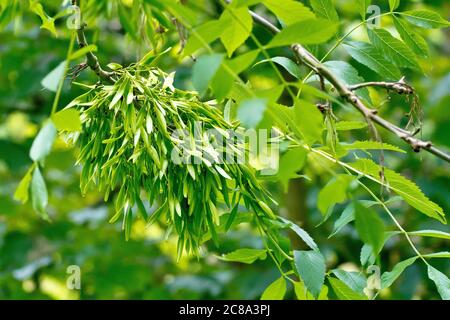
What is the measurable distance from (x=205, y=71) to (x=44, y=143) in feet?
0.62

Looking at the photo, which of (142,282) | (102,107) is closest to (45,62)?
(142,282)

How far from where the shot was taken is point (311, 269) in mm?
1059

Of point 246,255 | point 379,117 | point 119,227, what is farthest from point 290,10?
point 119,227

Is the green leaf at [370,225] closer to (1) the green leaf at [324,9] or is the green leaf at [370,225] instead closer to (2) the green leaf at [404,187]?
(2) the green leaf at [404,187]

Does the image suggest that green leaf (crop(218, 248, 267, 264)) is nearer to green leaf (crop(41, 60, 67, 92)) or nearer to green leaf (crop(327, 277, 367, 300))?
green leaf (crop(327, 277, 367, 300))

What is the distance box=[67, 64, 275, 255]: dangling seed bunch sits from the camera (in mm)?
902

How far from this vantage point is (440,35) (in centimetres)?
404

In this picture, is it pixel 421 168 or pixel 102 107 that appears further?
pixel 421 168

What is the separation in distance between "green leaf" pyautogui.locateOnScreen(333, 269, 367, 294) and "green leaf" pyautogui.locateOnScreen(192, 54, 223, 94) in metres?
0.53

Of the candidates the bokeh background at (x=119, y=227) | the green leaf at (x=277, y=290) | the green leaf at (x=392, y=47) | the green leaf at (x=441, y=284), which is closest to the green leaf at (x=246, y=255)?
the green leaf at (x=277, y=290)

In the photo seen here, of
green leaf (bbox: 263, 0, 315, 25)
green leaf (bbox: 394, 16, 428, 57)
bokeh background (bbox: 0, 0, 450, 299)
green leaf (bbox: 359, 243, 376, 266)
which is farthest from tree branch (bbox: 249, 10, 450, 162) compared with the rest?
bokeh background (bbox: 0, 0, 450, 299)

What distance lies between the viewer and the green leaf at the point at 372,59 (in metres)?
1.12

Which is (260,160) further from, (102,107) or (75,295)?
(75,295)

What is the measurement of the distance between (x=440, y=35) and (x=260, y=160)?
330 centimetres
